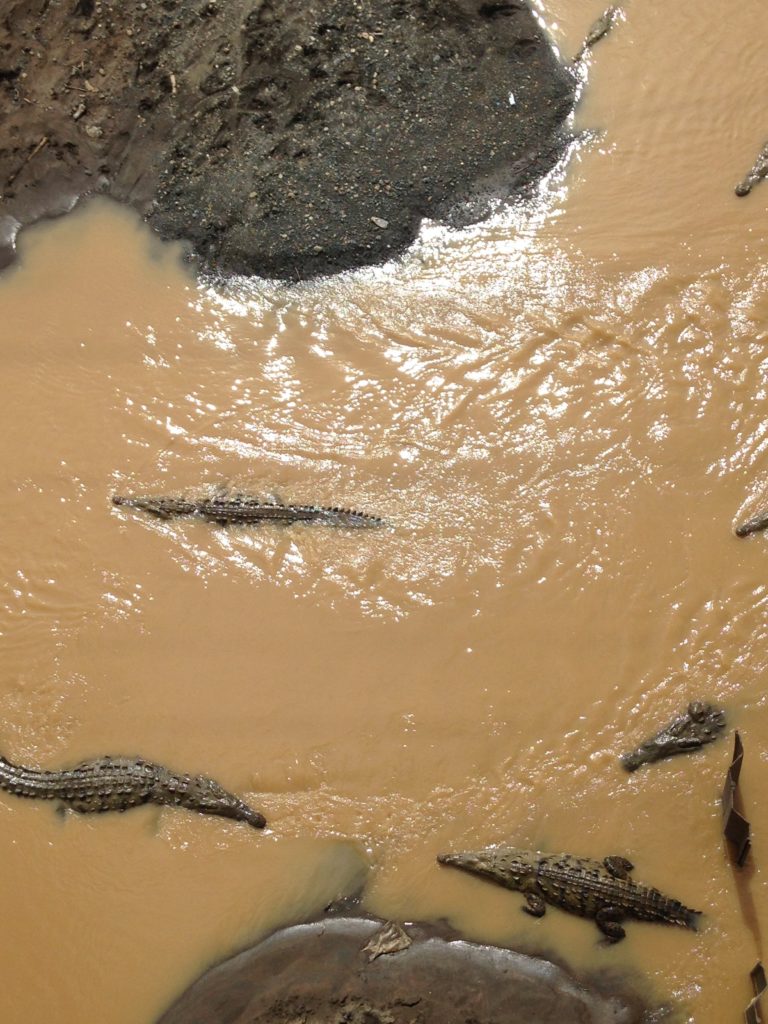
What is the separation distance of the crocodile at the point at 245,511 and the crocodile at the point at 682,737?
2355mm

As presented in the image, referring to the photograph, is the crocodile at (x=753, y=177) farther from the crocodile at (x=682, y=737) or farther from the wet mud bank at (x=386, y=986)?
the wet mud bank at (x=386, y=986)

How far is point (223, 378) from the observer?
24.7 feet

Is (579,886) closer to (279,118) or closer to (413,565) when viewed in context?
(413,565)

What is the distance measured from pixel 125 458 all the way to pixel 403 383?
7.50 feet

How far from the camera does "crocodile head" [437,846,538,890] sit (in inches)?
212

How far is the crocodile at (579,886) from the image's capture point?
5234mm

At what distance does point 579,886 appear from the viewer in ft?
17.3

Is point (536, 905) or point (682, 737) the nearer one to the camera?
point (536, 905)

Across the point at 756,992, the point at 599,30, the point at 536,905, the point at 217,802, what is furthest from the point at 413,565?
the point at 599,30

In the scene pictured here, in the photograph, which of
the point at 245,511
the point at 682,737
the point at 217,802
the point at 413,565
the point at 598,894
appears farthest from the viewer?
Result: the point at 245,511

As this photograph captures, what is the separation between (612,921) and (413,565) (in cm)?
257

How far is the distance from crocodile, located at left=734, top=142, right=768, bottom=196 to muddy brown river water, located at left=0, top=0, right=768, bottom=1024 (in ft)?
0.37

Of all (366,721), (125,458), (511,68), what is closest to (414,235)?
(511,68)

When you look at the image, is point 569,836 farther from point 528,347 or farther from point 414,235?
point 414,235
